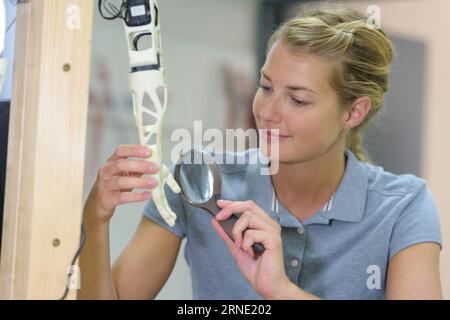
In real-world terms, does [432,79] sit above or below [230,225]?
above

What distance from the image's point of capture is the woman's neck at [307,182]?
124 centimetres

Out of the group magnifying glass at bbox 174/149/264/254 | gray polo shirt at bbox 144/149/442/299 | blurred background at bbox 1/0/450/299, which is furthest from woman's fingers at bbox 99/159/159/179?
blurred background at bbox 1/0/450/299

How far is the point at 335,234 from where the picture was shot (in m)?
1.19

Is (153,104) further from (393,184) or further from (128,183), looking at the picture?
(393,184)

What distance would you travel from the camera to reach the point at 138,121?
77 cm

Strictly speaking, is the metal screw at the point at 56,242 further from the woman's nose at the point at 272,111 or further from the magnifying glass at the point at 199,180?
the woman's nose at the point at 272,111

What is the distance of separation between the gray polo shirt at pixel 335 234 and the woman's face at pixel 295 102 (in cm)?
11

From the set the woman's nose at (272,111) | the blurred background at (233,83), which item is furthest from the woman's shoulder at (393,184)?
the blurred background at (233,83)

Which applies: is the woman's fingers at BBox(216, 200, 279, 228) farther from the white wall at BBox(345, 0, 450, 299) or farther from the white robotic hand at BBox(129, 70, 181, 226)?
the white wall at BBox(345, 0, 450, 299)

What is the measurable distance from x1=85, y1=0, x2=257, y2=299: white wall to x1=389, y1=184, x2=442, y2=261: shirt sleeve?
1.23m

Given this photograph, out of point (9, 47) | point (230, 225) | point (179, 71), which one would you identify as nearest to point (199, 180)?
point (230, 225)

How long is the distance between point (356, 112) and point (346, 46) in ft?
0.43

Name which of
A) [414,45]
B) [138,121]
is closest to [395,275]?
[138,121]
